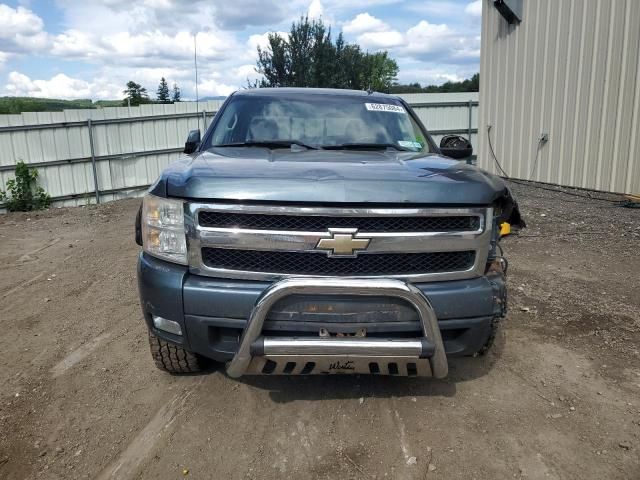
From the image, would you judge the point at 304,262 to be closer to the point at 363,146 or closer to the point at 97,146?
the point at 363,146

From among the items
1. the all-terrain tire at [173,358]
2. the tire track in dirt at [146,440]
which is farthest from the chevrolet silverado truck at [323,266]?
the tire track in dirt at [146,440]

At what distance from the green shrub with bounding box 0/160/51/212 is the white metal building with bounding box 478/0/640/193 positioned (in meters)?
10.4

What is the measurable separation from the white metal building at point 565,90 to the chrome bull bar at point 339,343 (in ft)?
25.6

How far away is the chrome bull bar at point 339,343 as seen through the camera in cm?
240

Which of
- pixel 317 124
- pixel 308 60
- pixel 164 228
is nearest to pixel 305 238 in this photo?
pixel 164 228

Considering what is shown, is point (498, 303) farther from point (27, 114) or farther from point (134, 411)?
point (27, 114)

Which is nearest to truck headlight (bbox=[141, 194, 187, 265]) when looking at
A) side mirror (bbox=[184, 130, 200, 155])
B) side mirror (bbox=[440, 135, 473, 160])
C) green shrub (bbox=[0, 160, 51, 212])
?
side mirror (bbox=[184, 130, 200, 155])

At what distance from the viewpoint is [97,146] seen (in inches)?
481

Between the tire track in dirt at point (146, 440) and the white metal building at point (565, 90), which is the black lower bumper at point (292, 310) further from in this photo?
the white metal building at point (565, 90)

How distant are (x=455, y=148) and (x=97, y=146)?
10.4 meters

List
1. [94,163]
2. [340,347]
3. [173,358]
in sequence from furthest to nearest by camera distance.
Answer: [94,163] < [173,358] < [340,347]

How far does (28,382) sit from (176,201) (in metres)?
1.75

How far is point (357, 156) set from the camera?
124 inches

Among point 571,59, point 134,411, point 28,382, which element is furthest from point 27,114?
point 571,59
